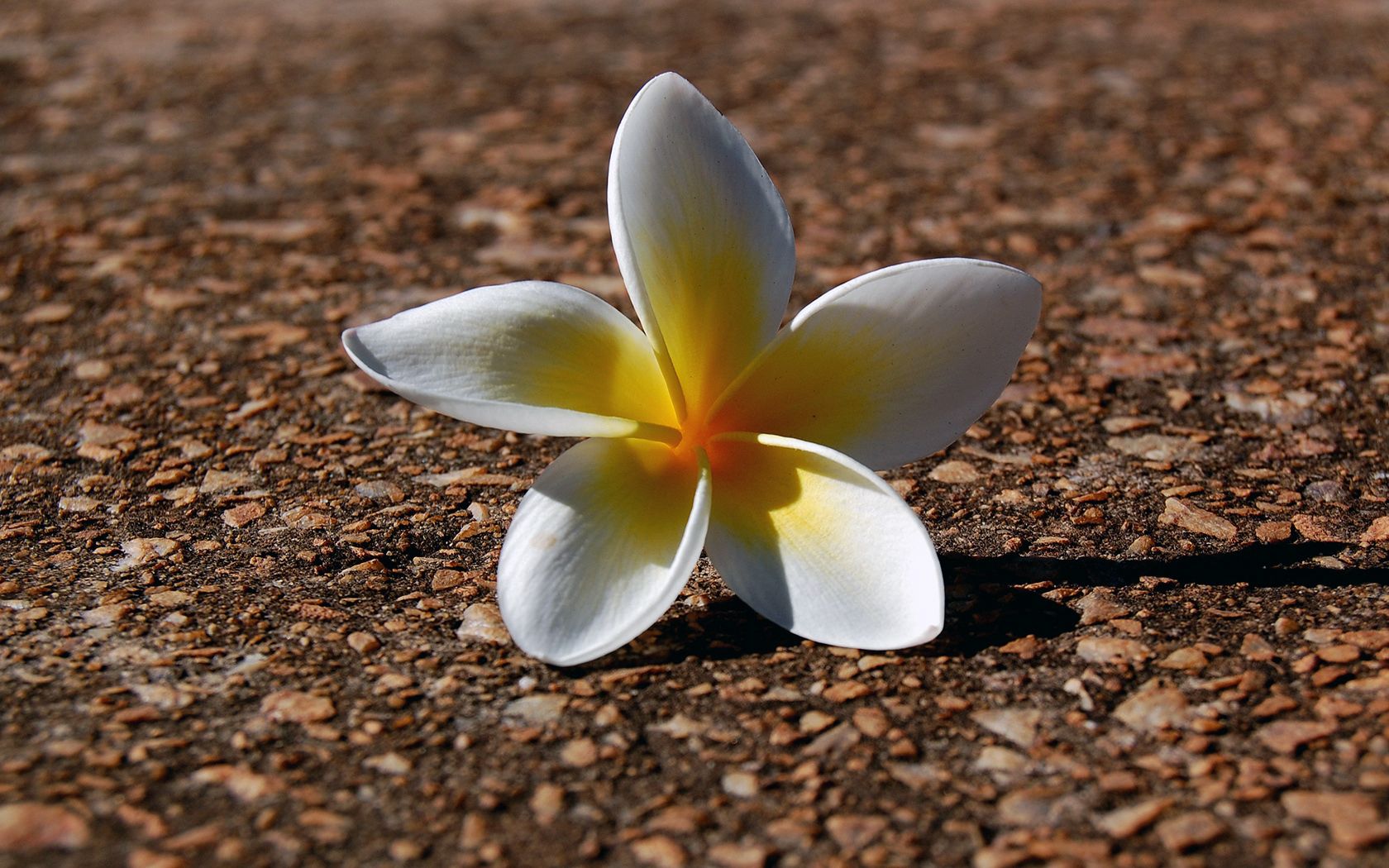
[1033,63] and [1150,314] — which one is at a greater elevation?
[1033,63]

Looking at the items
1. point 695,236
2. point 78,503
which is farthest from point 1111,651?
point 78,503

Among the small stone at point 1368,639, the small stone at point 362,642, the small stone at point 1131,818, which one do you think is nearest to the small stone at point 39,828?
the small stone at point 362,642

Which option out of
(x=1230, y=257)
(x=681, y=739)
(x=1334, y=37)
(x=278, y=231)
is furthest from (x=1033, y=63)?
(x=681, y=739)

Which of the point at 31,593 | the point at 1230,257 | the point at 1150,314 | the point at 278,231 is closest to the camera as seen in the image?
the point at 31,593

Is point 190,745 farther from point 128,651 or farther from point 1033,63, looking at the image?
point 1033,63

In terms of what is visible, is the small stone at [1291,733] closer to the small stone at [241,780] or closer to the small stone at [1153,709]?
the small stone at [1153,709]

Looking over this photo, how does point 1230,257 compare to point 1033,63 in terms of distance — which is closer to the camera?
point 1230,257

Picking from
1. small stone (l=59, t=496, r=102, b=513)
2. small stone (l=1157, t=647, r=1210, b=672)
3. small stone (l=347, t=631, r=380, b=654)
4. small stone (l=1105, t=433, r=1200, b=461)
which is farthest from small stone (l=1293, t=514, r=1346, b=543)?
small stone (l=59, t=496, r=102, b=513)
